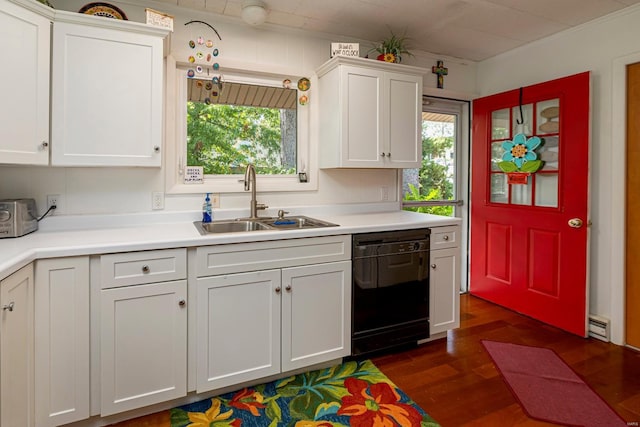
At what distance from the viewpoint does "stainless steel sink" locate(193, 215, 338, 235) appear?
7.83 feet

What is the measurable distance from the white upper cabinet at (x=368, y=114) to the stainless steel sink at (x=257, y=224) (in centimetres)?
46

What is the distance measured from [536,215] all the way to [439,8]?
1.76m

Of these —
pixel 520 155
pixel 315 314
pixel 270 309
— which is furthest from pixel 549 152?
pixel 270 309

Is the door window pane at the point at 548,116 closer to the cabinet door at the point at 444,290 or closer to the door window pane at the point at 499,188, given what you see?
the door window pane at the point at 499,188

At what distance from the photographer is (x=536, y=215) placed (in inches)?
121

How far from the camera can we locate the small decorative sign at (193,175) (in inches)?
99.1

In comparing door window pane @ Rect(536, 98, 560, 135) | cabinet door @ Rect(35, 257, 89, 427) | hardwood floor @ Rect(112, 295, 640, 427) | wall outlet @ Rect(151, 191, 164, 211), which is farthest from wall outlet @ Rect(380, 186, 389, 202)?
cabinet door @ Rect(35, 257, 89, 427)

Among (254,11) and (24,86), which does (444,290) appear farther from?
(24,86)

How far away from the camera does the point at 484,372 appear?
2.29 meters

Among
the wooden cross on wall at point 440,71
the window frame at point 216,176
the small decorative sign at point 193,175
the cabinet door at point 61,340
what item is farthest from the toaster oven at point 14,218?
the wooden cross on wall at point 440,71

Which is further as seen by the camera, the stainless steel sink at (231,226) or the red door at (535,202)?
the red door at (535,202)

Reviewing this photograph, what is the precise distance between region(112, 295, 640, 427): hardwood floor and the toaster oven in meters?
1.09

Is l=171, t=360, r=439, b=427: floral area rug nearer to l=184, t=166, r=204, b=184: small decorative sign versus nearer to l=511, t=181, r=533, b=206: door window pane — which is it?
l=184, t=166, r=204, b=184: small decorative sign

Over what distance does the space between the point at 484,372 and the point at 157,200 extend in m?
2.29
